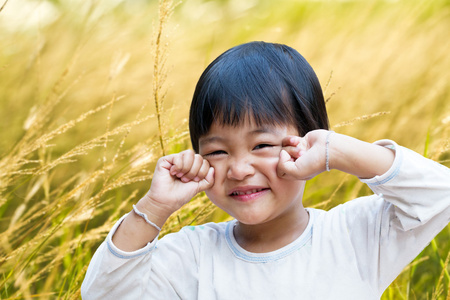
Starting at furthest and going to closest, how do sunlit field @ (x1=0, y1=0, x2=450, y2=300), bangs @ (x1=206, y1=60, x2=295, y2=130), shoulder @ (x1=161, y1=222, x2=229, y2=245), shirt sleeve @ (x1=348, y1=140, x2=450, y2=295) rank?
sunlit field @ (x1=0, y1=0, x2=450, y2=300)
shoulder @ (x1=161, y1=222, x2=229, y2=245)
bangs @ (x1=206, y1=60, x2=295, y2=130)
shirt sleeve @ (x1=348, y1=140, x2=450, y2=295)

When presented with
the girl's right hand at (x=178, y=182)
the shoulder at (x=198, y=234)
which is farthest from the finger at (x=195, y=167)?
the shoulder at (x=198, y=234)

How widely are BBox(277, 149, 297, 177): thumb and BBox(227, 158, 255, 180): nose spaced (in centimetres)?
6

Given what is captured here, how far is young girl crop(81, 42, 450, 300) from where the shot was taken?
1209 millimetres

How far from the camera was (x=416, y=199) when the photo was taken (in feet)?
3.87

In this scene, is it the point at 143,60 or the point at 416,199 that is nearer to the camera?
the point at 416,199

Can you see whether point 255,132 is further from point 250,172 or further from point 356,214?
point 356,214

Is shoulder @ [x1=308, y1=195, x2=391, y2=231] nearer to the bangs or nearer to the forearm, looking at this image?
the forearm

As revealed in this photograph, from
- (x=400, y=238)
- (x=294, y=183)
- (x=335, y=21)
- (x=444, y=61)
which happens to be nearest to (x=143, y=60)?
(x=335, y=21)

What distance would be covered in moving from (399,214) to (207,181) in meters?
0.40

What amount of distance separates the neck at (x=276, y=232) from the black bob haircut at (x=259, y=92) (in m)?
0.19

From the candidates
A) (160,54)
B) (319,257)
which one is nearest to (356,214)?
(319,257)

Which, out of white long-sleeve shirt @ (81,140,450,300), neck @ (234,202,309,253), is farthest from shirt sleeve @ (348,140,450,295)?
neck @ (234,202,309,253)

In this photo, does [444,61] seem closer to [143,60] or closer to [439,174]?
[143,60]

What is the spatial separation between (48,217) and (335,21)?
1809 millimetres
